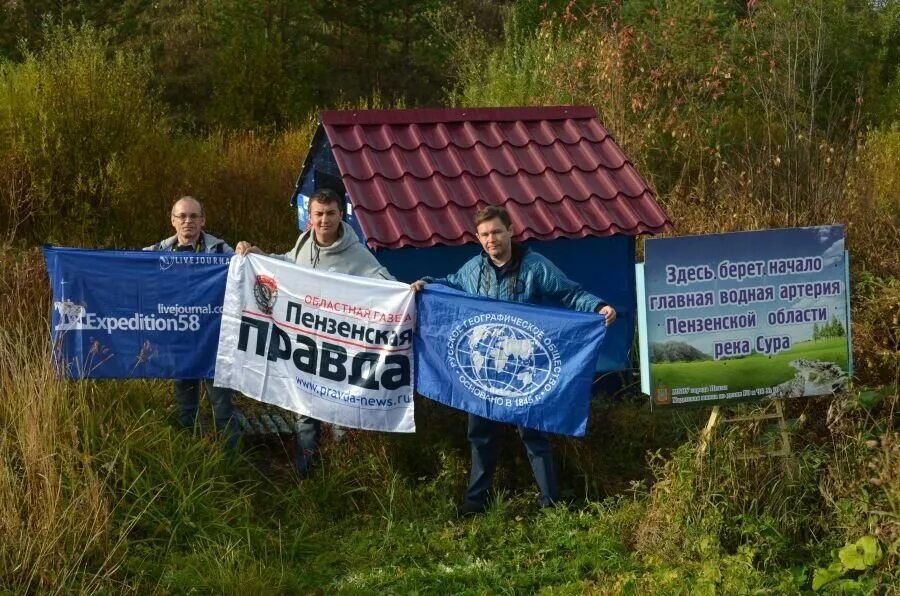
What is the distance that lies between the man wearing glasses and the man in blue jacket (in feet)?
4.85

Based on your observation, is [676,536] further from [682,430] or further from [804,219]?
[804,219]

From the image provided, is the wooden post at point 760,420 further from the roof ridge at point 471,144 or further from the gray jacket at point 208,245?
the gray jacket at point 208,245

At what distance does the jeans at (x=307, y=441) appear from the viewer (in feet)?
21.0

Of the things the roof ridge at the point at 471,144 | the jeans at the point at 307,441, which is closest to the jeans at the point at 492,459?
the jeans at the point at 307,441

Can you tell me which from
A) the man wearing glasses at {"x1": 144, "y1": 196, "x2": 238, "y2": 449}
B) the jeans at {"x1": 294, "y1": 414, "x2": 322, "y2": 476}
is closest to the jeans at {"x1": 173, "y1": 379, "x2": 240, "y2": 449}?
the man wearing glasses at {"x1": 144, "y1": 196, "x2": 238, "y2": 449}

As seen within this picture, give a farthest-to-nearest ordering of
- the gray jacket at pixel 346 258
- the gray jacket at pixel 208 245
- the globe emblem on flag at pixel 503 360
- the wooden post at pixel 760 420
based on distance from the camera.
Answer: the gray jacket at pixel 208 245 → the gray jacket at pixel 346 258 → the globe emblem on flag at pixel 503 360 → the wooden post at pixel 760 420

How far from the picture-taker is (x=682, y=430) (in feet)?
21.4

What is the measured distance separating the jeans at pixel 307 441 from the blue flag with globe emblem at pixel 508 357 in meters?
0.79

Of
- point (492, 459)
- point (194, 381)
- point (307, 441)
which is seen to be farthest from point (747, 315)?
point (194, 381)

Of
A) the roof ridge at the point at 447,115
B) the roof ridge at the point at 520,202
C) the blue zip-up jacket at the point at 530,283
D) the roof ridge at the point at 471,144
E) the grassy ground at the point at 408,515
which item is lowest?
the grassy ground at the point at 408,515

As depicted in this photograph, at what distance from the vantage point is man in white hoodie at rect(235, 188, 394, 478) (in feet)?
19.9

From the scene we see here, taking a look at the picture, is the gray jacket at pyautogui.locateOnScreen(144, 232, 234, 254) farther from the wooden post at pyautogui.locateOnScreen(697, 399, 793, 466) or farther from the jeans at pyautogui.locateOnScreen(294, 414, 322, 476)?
the wooden post at pyautogui.locateOnScreen(697, 399, 793, 466)

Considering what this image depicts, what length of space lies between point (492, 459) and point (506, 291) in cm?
96

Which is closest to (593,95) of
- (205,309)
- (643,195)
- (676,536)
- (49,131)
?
(643,195)
